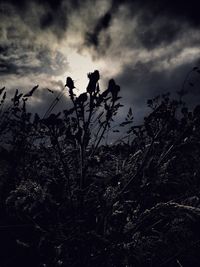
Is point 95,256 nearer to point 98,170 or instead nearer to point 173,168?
point 98,170

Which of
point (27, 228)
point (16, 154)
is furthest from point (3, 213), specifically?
point (16, 154)

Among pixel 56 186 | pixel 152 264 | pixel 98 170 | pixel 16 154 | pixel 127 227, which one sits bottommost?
pixel 152 264

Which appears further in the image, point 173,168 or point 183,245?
point 173,168

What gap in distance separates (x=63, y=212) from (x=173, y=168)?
48.7 inches

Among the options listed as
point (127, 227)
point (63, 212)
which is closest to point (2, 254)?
point (63, 212)

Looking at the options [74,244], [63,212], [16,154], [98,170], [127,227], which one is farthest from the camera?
[16,154]

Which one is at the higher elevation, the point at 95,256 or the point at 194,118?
the point at 194,118

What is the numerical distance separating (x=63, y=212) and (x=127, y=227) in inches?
23.9

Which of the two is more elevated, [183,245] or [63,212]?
[63,212]

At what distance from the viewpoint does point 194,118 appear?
227cm

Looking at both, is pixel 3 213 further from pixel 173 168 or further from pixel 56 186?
pixel 173 168

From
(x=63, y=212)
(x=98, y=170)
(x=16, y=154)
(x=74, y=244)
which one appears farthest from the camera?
(x=16, y=154)

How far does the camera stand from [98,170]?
9.16 feet

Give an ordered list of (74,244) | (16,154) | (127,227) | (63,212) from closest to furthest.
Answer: (127,227)
(74,244)
(63,212)
(16,154)
